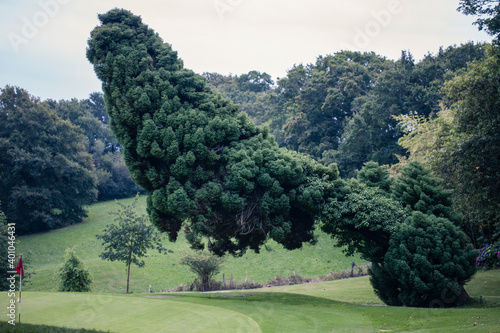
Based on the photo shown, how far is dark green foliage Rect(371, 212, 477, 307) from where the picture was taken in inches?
719

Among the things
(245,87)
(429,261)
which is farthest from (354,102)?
(245,87)

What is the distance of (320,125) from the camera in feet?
174

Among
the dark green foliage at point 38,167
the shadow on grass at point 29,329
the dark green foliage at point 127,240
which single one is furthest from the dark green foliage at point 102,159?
the shadow on grass at point 29,329

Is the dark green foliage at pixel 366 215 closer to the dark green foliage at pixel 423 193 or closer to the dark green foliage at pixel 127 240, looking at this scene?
the dark green foliage at pixel 423 193

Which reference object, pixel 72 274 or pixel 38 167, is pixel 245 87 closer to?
pixel 38 167

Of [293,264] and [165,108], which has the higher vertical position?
[165,108]

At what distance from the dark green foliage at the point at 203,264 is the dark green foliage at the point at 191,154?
7813mm

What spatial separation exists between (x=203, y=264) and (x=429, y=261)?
15797mm

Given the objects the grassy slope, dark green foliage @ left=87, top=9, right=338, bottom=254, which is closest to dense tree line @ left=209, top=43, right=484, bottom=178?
the grassy slope

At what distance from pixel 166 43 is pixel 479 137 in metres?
16.7

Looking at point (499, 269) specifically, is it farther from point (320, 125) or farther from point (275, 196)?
point (320, 125)

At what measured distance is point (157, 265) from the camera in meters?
39.4

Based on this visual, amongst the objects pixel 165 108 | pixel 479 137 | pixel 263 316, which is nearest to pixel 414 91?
pixel 479 137

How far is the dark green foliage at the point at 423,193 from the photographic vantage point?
797 inches
